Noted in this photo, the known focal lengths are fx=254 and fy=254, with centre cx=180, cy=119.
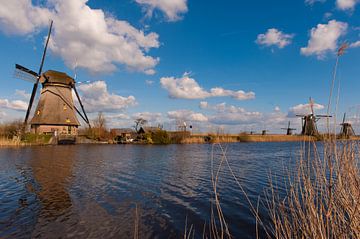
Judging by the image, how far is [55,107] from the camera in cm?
3628

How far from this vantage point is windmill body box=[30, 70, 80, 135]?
35.6 m

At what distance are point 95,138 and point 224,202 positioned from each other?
35.3 m

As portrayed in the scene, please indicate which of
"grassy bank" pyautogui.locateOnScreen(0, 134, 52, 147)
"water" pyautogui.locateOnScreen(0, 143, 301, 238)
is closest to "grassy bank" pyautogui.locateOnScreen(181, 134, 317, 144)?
"grassy bank" pyautogui.locateOnScreen(0, 134, 52, 147)

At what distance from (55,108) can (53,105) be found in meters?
0.50

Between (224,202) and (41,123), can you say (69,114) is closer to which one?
(41,123)

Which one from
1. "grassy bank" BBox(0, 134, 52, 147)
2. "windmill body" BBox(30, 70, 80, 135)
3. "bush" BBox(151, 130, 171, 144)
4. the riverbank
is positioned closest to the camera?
Result: "grassy bank" BBox(0, 134, 52, 147)

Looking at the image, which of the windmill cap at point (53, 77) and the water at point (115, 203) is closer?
the water at point (115, 203)

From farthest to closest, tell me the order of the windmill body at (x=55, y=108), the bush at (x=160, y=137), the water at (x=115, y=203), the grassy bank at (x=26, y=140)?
the bush at (x=160, y=137), the windmill body at (x=55, y=108), the grassy bank at (x=26, y=140), the water at (x=115, y=203)

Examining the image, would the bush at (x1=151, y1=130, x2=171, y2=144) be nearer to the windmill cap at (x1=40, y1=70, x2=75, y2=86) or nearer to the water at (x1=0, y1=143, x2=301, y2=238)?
the windmill cap at (x1=40, y1=70, x2=75, y2=86)

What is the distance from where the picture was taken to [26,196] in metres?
8.20

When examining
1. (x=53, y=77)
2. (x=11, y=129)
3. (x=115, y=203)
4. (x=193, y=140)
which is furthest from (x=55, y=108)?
(x=115, y=203)

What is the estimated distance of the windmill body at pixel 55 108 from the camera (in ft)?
117

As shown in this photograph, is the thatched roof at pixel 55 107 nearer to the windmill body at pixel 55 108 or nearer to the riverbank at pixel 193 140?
the windmill body at pixel 55 108

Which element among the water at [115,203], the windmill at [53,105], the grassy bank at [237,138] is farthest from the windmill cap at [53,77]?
the water at [115,203]
